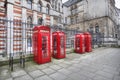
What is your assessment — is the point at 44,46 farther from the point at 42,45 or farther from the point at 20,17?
the point at 20,17

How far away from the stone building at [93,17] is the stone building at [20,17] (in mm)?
10402

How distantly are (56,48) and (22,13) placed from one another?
887 centimetres

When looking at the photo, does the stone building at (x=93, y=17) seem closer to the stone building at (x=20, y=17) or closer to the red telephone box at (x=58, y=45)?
the stone building at (x=20, y=17)

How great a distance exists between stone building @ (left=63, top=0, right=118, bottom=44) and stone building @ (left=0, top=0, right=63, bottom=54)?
10.4 metres

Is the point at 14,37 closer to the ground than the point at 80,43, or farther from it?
farther from it

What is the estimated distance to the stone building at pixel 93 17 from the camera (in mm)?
21737

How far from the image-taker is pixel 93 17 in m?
24.0

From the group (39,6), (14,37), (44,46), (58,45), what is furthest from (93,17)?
(44,46)

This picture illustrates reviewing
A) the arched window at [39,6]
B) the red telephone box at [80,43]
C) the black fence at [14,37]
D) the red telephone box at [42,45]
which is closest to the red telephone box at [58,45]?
the red telephone box at [42,45]

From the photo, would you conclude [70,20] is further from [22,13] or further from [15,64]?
[15,64]

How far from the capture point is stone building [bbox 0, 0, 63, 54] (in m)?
10.0

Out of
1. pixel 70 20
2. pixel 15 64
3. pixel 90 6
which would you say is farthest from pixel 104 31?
pixel 15 64

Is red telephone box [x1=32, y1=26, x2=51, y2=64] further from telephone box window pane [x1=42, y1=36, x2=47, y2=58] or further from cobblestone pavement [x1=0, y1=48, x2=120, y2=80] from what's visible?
cobblestone pavement [x1=0, y1=48, x2=120, y2=80]

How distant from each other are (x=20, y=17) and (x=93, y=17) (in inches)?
747
